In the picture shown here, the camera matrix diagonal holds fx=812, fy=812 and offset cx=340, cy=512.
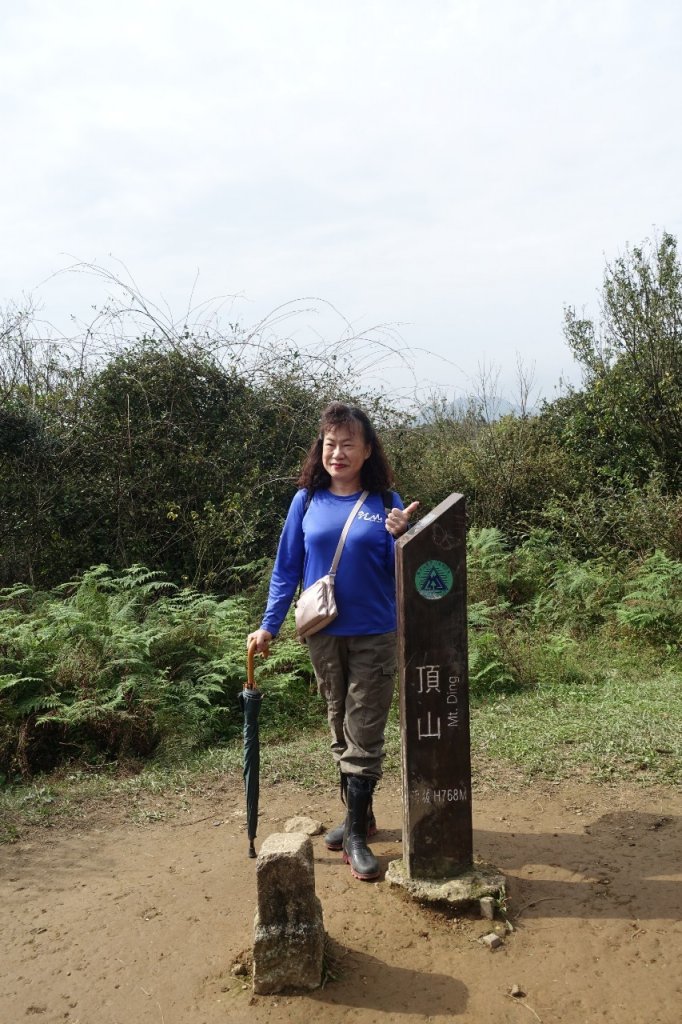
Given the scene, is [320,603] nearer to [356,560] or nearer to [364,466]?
[356,560]

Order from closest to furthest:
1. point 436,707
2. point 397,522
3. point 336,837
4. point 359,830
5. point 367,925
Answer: point 367,925 < point 436,707 < point 397,522 < point 359,830 < point 336,837

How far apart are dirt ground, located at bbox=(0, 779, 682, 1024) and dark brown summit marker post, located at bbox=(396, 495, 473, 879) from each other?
0.30m

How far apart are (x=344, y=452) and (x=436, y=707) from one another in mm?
1229

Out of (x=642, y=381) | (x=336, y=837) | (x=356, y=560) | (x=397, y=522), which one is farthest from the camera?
(x=642, y=381)

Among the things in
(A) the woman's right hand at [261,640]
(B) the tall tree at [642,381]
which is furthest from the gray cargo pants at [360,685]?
(B) the tall tree at [642,381]

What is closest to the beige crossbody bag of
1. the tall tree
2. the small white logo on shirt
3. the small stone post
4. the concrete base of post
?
the small white logo on shirt

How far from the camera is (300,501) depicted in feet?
13.1

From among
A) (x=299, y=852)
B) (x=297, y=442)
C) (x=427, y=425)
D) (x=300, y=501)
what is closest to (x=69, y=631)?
(x=300, y=501)

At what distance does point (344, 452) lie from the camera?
381 centimetres

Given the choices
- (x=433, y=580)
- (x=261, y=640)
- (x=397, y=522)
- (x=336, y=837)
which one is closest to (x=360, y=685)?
(x=261, y=640)

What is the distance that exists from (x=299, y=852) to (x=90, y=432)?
7803mm

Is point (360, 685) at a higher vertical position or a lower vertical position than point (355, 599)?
lower

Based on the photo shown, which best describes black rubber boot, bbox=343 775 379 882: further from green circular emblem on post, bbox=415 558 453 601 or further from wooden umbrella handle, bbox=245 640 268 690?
green circular emblem on post, bbox=415 558 453 601

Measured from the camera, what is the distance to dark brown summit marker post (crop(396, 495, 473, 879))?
3438mm
